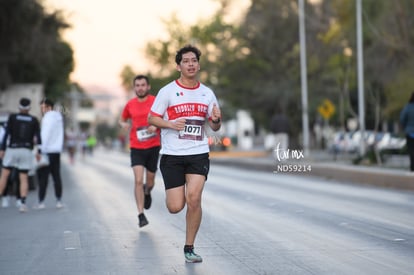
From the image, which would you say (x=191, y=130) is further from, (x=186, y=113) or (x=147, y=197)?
(x=147, y=197)

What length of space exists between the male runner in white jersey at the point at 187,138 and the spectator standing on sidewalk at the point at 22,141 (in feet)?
23.4

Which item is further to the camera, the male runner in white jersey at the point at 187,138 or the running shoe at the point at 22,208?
the running shoe at the point at 22,208

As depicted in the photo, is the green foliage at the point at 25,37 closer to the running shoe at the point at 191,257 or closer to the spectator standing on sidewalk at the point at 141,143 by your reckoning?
the spectator standing on sidewalk at the point at 141,143

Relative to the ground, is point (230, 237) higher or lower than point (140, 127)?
lower

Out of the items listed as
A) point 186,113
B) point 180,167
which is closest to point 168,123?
point 186,113

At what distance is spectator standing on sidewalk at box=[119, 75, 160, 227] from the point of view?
12.2m

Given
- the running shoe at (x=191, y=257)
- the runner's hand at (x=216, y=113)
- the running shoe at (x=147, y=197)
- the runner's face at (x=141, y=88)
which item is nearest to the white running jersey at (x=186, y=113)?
the runner's hand at (x=216, y=113)

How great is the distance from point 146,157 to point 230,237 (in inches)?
86.0

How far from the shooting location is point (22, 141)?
15.6 m

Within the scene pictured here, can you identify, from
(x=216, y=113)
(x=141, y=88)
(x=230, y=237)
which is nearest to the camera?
(x=216, y=113)

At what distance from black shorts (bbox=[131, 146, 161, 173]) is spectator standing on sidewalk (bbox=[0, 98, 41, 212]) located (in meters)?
3.65

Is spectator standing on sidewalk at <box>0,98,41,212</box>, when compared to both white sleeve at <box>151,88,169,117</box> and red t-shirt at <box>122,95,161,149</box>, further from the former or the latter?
white sleeve at <box>151,88,169,117</box>

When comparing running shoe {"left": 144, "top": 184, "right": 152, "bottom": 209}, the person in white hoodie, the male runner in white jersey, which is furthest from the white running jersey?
the person in white hoodie

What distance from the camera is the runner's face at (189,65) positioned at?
8.70 m
